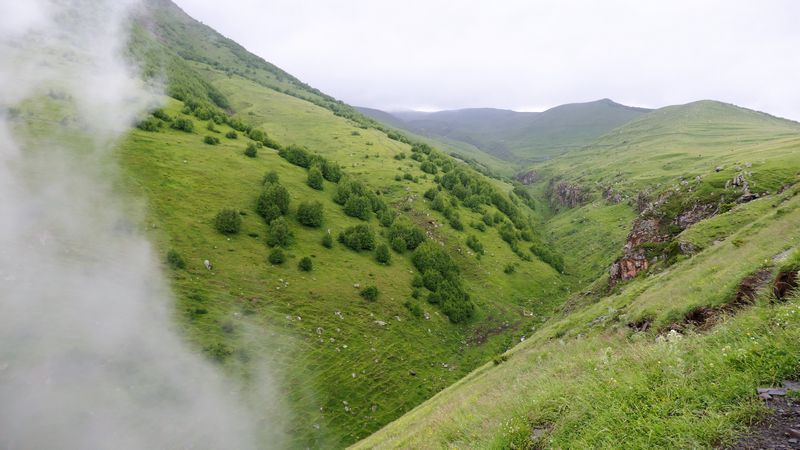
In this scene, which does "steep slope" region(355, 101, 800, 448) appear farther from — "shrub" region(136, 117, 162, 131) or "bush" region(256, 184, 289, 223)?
"shrub" region(136, 117, 162, 131)

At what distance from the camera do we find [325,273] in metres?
49.6

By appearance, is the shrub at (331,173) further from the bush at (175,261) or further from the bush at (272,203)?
the bush at (175,261)

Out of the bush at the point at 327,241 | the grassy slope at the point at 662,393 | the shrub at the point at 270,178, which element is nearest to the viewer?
the grassy slope at the point at 662,393

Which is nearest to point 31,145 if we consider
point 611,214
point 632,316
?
point 632,316

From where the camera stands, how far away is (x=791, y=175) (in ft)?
122

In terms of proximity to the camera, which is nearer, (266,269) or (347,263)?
(266,269)

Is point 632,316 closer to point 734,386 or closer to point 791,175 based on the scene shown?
point 734,386

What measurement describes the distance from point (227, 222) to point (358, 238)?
18.6 m

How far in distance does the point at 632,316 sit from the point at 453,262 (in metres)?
48.0

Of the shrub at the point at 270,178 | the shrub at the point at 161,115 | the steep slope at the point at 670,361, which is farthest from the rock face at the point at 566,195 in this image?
the shrub at the point at 161,115

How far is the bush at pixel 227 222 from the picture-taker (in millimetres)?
47375

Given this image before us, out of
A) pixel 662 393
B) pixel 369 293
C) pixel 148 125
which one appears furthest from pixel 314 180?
pixel 662 393

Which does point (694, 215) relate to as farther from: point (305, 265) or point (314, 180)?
point (314, 180)

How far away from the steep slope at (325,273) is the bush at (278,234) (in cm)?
18
